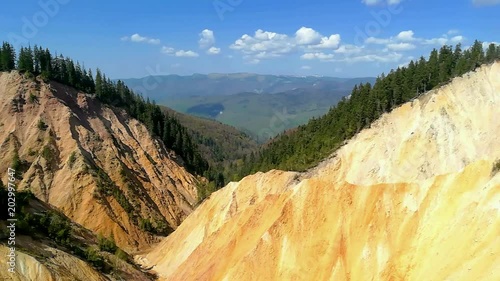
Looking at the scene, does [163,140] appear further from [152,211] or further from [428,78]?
[428,78]

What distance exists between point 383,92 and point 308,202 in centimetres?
2502

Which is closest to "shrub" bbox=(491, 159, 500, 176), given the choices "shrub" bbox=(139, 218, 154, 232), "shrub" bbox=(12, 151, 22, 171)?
"shrub" bbox=(139, 218, 154, 232)

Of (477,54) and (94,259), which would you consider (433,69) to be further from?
Answer: (94,259)

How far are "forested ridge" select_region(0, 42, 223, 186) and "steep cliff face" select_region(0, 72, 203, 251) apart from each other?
404 cm

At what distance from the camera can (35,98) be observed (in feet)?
257

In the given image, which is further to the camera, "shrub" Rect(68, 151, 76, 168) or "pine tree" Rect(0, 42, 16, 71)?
"pine tree" Rect(0, 42, 16, 71)

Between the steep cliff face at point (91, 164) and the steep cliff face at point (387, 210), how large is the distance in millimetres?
18428

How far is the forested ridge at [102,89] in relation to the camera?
84312 mm

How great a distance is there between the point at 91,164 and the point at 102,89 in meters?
29.5

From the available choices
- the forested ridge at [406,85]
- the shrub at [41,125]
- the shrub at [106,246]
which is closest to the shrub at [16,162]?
the shrub at [41,125]

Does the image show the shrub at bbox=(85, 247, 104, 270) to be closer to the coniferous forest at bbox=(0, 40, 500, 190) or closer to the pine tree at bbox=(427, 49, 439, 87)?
the coniferous forest at bbox=(0, 40, 500, 190)

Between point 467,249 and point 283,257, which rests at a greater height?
point 467,249

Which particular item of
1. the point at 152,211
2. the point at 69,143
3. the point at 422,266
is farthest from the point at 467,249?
the point at 69,143

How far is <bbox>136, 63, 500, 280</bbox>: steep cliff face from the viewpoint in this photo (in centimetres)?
3203
